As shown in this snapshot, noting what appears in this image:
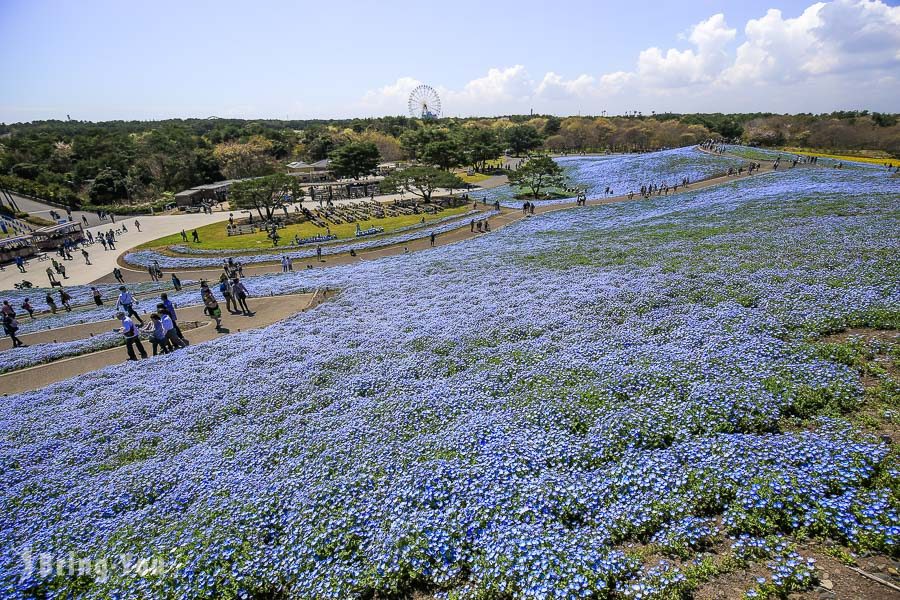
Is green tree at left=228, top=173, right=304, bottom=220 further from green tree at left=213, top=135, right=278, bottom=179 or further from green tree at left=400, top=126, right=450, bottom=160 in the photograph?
green tree at left=400, top=126, right=450, bottom=160

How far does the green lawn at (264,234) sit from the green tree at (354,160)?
34528mm

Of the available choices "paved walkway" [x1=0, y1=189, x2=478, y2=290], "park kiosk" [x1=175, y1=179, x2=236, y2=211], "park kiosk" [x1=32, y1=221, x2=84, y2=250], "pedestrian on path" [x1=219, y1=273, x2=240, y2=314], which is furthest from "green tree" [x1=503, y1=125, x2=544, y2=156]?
"pedestrian on path" [x1=219, y1=273, x2=240, y2=314]

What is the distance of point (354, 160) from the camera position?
101m

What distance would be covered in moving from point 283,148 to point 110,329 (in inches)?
5286

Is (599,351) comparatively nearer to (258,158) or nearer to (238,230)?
(238,230)

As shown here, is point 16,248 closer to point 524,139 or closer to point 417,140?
point 417,140

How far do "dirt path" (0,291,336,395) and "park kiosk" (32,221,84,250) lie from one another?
46178mm

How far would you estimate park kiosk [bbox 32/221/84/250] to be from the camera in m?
59.7

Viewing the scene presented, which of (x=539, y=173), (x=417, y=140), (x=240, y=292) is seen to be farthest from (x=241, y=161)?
(x=240, y=292)

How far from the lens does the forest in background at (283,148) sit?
322 feet

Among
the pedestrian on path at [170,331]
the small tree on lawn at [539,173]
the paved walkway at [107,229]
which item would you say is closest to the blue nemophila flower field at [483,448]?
the pedestrian on path at [170,331]

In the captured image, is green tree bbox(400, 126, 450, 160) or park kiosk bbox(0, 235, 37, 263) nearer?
park kiosk bbox(0, 235, 37, 263)

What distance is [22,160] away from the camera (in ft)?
388

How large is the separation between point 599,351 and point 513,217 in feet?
147
